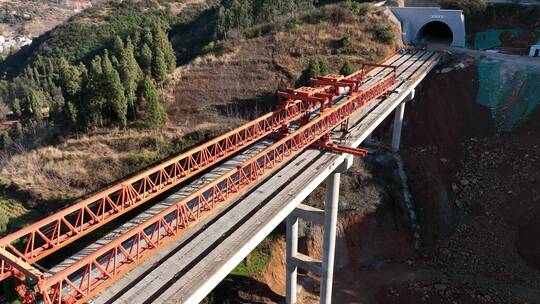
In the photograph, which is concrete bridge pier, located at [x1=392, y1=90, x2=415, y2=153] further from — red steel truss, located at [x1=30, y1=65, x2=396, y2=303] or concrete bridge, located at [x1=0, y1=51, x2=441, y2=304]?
red steel truss, located at [x1=30, y1=65, x2=396, y2=303]

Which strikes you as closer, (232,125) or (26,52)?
(232,125)

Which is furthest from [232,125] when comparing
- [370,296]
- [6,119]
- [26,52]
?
[26,52]

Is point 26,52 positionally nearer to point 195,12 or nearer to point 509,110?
point 195,12

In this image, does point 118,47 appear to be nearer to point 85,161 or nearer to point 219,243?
point 85,161

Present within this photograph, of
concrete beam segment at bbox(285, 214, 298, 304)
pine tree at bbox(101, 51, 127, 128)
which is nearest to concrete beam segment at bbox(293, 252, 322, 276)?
concrete beam segment at bbox(285, 214, 298, 304)

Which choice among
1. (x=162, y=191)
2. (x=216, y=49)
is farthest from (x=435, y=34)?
(x=162, y=191)
